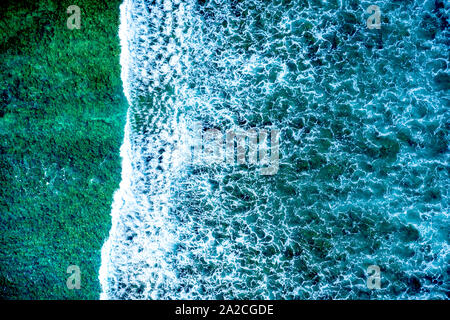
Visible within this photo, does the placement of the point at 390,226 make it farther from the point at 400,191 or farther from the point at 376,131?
the point at 376,131

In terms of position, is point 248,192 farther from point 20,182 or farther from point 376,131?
point 20,182

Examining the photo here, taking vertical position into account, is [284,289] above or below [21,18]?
below

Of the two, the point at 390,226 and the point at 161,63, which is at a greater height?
the point at 161,63

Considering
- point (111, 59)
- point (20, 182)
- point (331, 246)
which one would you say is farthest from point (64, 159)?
point (331, 246)

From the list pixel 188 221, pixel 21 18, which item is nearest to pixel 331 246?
pixel 188 221

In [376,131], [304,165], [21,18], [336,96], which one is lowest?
[304,165]

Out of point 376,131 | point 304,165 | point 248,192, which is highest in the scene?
point 376,131
